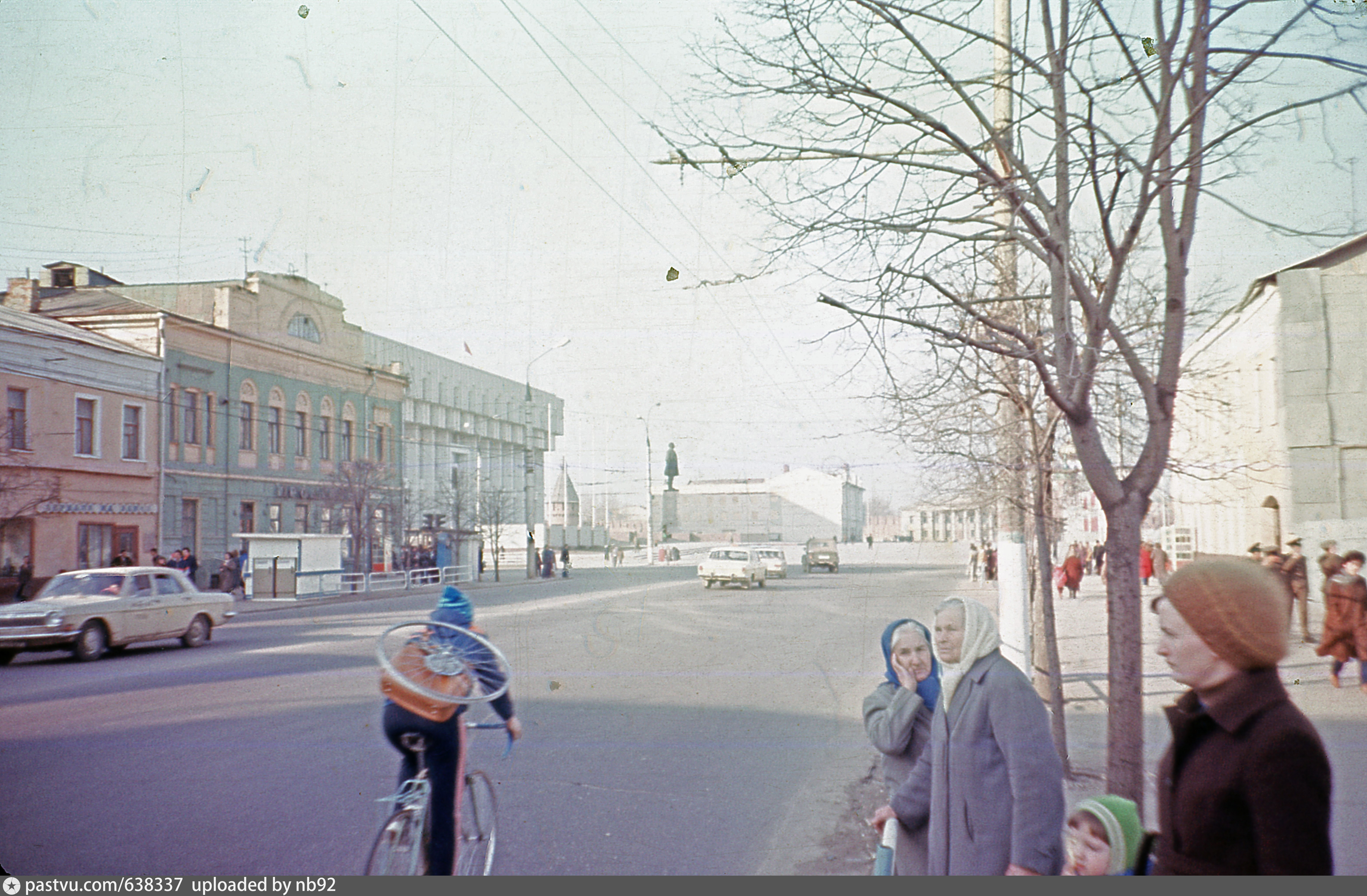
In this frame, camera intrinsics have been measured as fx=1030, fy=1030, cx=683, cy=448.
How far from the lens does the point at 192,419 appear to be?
6227 millimetres

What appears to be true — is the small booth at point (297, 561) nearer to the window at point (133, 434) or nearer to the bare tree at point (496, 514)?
the window at point (133, 434)

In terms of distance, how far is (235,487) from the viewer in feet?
20.4

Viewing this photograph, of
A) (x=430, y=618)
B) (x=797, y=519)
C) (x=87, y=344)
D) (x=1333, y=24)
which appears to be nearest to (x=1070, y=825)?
(x=430, y=618)

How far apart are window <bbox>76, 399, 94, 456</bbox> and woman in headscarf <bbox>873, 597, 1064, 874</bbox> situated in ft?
16.7

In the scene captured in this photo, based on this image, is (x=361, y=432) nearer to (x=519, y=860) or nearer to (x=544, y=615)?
(x=544, y=615)

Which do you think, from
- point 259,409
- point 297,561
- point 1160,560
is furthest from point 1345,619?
point 259,409

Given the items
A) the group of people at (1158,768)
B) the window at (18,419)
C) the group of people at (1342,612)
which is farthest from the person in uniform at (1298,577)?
the window at (18,419)

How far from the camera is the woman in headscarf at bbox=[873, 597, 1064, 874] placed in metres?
3.00

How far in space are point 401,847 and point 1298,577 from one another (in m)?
6.43

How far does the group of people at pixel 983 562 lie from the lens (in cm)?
1973

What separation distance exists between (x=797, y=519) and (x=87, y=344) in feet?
15.3

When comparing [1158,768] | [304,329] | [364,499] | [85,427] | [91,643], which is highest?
[304,329]

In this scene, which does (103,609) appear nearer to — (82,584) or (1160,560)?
(82,584)

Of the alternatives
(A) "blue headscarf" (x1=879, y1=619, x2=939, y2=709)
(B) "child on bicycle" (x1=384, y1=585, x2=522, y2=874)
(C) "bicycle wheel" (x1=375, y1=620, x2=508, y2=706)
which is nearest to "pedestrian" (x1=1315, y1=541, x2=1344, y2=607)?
(A) "blue headscarf" (x1=879, y1=619, x2=939, y2=709)
